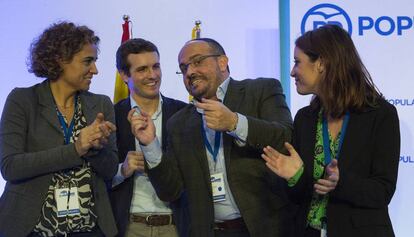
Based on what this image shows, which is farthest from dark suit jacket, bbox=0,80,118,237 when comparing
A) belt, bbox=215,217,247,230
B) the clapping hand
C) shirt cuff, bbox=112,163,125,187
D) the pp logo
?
the pp logo

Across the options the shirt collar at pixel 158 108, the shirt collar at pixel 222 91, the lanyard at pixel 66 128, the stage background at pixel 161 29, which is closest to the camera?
the lanyard at pixel 66 128

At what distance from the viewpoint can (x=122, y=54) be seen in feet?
10.6

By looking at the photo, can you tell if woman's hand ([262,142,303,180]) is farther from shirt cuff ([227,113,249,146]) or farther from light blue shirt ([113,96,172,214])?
light blue shirt ([113,96,172,214])

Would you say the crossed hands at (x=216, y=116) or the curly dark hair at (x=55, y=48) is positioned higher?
the curly dark hair at (x=55, y=48)

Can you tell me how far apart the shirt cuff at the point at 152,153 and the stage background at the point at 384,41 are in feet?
Result: 4.14

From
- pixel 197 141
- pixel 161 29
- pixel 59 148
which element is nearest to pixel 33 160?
pixel 59 148

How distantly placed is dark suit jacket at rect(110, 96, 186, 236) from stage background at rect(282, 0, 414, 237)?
884mm

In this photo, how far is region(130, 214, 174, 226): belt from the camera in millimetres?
2820

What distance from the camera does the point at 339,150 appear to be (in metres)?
2.16


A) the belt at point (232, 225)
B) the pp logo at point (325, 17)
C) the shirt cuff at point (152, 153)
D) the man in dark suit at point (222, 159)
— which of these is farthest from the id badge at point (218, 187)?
the pp logo at point (325, 17)

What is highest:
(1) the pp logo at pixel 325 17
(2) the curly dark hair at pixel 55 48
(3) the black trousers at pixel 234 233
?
(1) the pp logo at pixel 325 17

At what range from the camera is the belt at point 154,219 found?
282cm

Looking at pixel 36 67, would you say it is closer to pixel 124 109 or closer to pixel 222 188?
pixel 124 109

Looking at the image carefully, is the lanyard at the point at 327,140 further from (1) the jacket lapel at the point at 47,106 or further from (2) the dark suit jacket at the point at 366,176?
(1) the jacket lapel at the point at 47,106
